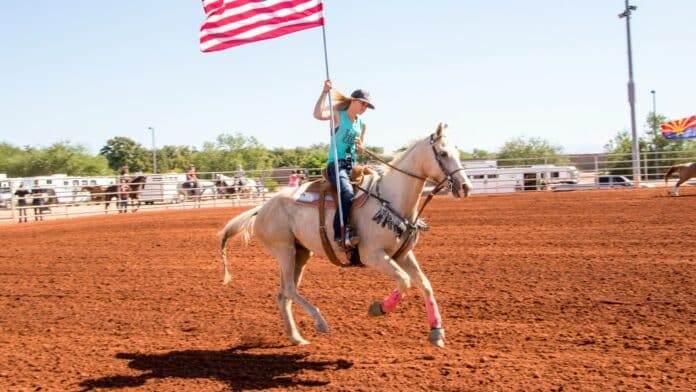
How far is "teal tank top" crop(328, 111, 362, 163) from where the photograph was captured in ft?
21.6

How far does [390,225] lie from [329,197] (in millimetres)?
879

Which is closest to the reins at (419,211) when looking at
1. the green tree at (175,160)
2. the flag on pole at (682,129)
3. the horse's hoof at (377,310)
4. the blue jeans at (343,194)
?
the blue jeans at (343,194)

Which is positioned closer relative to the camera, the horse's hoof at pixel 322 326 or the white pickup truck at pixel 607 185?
the horse's hoof at pixel 322 326

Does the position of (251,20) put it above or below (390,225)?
above

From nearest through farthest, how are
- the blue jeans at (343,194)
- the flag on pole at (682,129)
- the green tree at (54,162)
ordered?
the blue jeans at (343,194), the flag on pole at (682,129), the green tree at (54,162)

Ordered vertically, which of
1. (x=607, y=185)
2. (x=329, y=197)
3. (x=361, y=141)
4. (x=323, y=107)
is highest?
(x=323, y=107)

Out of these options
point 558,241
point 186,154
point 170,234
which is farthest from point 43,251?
point 186,154

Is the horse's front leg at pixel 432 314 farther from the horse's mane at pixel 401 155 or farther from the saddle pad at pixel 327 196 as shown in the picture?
the horse's mane at pixel 401 155

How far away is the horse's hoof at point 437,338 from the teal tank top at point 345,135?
2.12 metres

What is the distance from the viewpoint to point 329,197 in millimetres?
6645

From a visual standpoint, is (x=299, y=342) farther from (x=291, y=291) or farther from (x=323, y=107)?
(x=323, y=107)

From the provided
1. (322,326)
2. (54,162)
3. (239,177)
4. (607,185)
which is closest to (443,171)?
(322,326)

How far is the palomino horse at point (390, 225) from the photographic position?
5.96 m

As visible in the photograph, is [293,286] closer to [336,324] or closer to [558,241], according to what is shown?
[336,324]
